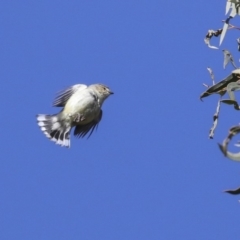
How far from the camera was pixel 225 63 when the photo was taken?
3164 millimetres

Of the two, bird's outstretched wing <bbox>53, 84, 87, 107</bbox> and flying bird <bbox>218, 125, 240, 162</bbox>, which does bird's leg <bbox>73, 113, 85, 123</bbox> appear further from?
flying bird <bbox>218, 125, 240, 162</bbox>

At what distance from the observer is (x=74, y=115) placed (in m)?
5.86

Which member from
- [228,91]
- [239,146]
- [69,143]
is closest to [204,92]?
[228,91]

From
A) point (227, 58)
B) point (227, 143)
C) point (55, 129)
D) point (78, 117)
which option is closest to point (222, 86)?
point (227, 58)

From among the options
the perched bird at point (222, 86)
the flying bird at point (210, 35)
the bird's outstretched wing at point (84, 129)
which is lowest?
the perched bird at point (222, 86)

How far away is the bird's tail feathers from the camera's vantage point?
585cm

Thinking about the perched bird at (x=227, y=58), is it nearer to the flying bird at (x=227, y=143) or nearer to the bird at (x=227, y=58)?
the bird at (x=227, y=58)

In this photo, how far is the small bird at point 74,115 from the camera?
5.85 m

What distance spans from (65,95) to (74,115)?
0.82 feet

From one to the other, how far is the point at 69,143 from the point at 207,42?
271 cm

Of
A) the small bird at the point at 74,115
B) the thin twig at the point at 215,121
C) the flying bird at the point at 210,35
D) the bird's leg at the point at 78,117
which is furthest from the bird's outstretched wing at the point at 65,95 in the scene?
the thin twig at the point at 215,121

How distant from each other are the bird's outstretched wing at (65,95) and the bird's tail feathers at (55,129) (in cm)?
9

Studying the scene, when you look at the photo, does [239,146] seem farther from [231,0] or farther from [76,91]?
[76,91]

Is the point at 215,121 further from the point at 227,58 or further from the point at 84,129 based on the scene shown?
the point at 84,129
